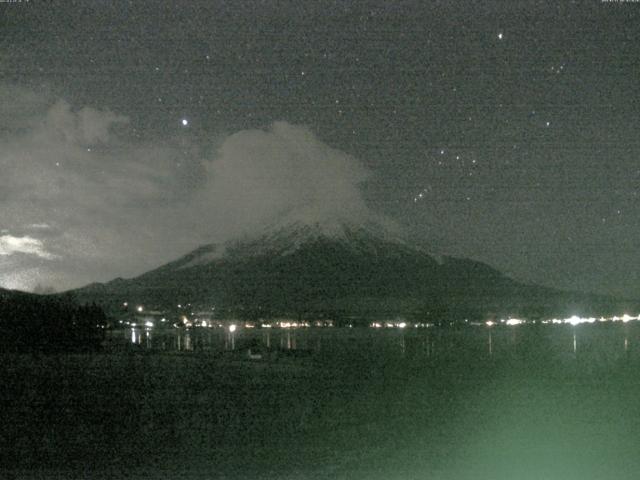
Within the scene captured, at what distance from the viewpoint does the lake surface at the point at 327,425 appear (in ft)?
37.4

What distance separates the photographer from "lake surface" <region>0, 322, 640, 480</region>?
11391 millimetres

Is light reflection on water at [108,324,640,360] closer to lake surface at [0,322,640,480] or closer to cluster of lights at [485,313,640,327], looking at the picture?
lake surface at [0,322,640,480]

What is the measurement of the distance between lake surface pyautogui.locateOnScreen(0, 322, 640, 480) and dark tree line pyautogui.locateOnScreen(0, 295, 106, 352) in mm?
19906

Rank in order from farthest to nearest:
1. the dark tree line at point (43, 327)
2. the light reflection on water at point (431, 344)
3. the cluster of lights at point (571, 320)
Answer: the cluster of lights at point (571, 320), the dark tree line at point (43, 327), the light reflection on water at point (431, 344)

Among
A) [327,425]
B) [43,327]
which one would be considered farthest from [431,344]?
[327,425]

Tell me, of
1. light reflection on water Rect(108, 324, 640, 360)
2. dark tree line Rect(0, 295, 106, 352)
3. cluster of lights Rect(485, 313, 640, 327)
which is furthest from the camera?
cluster of lights Rect(485, 313, 640, 327)

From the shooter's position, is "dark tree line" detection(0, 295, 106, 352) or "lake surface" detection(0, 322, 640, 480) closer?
"lake surface" detection(0, 322, 640, 480)

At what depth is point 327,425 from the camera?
1561 centimetres

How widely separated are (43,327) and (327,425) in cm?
3756

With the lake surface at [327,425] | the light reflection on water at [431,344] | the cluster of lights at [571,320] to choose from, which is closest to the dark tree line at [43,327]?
the light reflection on water at [431,344]

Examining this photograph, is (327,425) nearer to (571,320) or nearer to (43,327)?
(43,327)

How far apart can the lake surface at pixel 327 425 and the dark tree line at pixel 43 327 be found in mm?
19906

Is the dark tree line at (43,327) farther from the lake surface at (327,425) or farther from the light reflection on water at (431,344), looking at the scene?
the lake surface at (327,425)

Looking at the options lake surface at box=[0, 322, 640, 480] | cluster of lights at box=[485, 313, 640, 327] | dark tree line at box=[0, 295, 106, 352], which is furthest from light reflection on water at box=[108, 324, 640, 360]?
cluster of lights at box=[485, 313, 640, 327]
